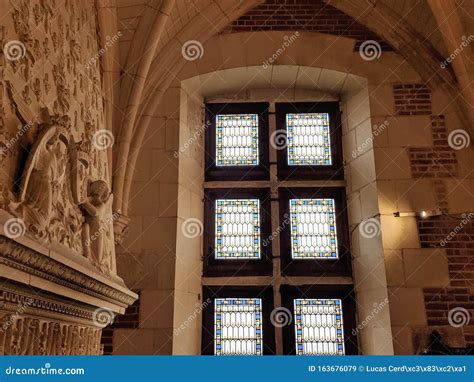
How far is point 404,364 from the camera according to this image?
2191 millimetres

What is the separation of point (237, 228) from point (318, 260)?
1.13m

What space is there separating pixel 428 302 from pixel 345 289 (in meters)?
1.10

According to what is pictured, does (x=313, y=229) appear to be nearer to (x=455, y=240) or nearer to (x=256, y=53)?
(x=455, y=240)

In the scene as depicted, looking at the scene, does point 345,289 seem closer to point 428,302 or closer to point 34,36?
point 428,302

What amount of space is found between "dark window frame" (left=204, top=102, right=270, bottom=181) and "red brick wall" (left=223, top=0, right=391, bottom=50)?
42.6 inches

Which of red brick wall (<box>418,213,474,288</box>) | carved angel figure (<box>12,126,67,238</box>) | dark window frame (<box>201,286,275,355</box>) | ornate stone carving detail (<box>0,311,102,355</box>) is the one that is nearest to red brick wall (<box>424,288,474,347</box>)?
red brick wall (<box>418,213,474,288</box>)

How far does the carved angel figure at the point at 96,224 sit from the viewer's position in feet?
12.4

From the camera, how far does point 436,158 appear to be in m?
→ 6.16

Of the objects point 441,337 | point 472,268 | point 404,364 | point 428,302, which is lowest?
point 404,364

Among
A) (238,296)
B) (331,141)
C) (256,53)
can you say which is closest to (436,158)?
(331,141)

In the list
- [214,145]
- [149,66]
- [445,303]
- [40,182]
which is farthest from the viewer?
[214,145]

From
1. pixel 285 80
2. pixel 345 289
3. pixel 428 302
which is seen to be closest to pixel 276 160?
pixel 285 80

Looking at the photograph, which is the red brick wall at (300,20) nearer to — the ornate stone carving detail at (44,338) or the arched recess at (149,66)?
the arched recess at (149,66)

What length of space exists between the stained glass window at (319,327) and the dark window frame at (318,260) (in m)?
0.37
